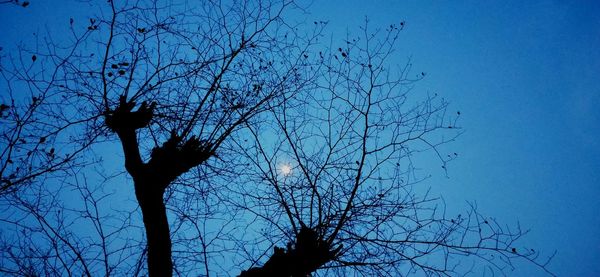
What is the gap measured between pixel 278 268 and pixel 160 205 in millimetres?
1795

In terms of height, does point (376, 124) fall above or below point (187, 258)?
above

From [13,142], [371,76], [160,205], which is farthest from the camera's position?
[371,76]

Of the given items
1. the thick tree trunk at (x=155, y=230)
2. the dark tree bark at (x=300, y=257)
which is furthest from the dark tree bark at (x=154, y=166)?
the dark tree bark at (x=300, y=257)

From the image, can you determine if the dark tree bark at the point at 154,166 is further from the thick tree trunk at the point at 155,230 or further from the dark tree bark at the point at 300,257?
the dark tree bark at the point at 300,257

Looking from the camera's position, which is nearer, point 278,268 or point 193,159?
point 278,268

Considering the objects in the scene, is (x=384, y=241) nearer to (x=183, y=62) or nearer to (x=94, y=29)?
(x=183, y=62)

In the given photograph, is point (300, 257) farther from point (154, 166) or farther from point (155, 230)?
point (154, 166)

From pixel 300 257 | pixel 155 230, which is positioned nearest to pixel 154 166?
pixel 155 230

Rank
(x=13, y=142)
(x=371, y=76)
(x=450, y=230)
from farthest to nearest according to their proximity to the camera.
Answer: (x=371, y=76) → (x=450, y=230) → (x=13, y=142)

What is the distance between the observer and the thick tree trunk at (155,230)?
3.88 metres

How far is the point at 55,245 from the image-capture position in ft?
15.3

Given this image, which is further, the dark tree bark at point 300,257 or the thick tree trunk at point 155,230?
the dark tree bark at point 300,257

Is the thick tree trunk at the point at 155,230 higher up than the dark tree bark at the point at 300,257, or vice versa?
the thick tree trunk at the point at 155,230

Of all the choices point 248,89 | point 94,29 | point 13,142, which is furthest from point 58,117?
point 248,89
